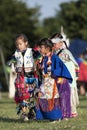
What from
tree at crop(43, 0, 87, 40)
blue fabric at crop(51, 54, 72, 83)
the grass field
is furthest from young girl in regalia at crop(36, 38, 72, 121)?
tree at crop(43, 0, 87, 40)

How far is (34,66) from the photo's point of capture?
1168 cm

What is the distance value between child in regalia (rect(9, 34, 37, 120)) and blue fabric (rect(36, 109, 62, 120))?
0.65 metres

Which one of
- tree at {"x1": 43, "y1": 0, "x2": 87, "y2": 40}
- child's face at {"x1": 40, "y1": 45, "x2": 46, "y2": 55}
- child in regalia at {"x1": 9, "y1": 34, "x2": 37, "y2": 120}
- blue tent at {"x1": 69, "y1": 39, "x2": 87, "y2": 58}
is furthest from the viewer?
tree at {"x1": 43, "y1": 0, "x2": 87, "y2": 40}

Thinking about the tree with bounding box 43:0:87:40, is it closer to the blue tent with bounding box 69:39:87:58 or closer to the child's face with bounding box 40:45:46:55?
the blue tent with bounding box 69:39:87:58

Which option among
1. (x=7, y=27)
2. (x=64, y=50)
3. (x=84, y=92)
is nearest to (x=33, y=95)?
(x=64, y=50)

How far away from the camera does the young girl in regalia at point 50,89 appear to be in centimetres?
1105

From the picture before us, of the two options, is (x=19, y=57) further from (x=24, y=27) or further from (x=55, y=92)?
(x=24, y=27)

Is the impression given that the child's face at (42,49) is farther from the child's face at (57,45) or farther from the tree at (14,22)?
the tree at (14,22)

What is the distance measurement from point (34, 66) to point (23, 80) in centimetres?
33

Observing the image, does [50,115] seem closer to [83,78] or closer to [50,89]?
[50,89]

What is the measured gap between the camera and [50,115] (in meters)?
11.0

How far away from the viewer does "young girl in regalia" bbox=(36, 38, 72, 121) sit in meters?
11.0

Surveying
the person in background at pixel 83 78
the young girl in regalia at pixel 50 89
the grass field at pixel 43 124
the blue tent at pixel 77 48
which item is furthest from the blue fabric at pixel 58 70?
the blue tent at pixel 77 48

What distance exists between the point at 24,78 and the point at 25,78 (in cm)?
2
